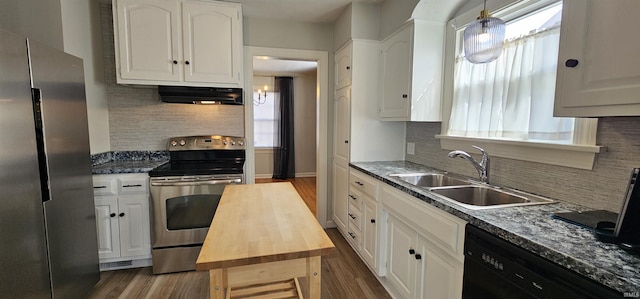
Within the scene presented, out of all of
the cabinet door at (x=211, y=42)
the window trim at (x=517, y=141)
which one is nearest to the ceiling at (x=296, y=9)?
the cabinet door at (x=211, y=42)

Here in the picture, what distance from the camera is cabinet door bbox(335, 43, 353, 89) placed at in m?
2.80

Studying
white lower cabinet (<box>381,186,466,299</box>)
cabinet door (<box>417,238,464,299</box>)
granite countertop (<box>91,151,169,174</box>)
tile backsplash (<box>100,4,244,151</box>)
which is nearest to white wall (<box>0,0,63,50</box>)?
tile backsplash (<box>100,4,244,151</box>)

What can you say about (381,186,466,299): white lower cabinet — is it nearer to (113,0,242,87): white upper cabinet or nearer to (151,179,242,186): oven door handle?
(151,179,242,186): oven door handle

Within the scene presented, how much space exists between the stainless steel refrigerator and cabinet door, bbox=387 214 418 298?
6.60ft

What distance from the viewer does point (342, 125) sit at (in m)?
3.00

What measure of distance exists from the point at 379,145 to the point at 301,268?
6.22 feet

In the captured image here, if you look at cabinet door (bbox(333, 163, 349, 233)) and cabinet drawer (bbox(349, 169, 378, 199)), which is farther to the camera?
cabinet door (bbox(333, 163, 349, 233))

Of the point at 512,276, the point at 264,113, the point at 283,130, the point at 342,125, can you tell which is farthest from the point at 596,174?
the point at 264,113

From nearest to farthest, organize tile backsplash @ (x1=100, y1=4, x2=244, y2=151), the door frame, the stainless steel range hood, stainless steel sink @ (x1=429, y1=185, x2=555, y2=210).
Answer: stainless steel sink @ (x1=429, y1=185, x2=555, y2=210) → the stainless steel range hood → tile backsplash @ (x1=100, y1=4, x2=244, y2=151) → the door frame

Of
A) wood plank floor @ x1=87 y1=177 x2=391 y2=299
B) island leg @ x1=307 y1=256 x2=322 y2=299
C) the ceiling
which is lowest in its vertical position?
wood plank floor @ x1=87 y1=177 x2=391 y2=299

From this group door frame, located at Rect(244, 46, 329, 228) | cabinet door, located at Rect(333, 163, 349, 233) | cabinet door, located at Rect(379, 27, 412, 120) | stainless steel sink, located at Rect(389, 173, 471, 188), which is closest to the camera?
stainless steel sink, located at Rect(389, 173, 471, 188)

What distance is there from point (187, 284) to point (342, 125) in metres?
2.00

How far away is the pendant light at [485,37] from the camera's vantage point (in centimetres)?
144

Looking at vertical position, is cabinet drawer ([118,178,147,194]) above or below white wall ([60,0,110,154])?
below
